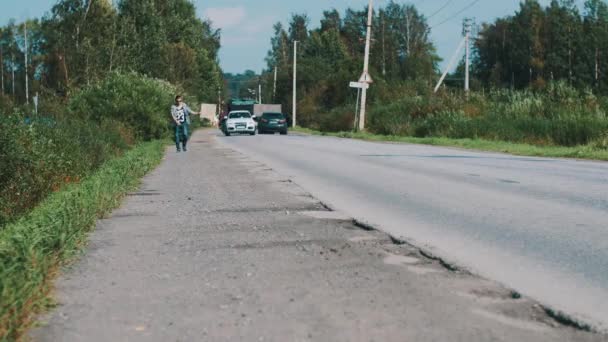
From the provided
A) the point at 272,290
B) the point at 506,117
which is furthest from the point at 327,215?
the point at 506,117

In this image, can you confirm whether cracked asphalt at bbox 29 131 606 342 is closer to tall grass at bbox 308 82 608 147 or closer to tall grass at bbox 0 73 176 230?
tall grass at bbox 0 73 176 230

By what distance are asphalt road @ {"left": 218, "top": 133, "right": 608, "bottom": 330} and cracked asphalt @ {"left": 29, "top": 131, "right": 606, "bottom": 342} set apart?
38 cm

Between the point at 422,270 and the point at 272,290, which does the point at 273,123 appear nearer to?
the point at 422,270

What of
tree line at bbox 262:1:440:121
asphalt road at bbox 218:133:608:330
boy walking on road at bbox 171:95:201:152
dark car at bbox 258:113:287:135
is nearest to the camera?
asphalt road at bbox 218:133:608:330

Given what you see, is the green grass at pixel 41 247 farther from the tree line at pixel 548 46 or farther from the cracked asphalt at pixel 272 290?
the tree line at pixel 548 46

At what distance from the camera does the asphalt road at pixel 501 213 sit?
20.2 feet

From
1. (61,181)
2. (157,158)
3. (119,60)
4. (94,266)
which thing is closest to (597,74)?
(119,60)

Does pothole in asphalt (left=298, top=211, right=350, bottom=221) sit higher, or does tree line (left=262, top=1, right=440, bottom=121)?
tree line (left=262, top=1, right=440, bottom=121)

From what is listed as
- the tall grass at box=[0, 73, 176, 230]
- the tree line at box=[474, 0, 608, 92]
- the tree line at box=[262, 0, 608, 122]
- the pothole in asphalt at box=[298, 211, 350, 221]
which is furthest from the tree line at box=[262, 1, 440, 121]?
the pothole in asphalt at box=[298, 211, 350, 221]

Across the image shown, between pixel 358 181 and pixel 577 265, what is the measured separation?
8.11 meters

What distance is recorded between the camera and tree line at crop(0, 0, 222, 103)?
1802 inches

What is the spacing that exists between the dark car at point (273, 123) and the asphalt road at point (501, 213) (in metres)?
35.5

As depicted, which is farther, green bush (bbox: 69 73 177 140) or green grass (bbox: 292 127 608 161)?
green bush (bbox: 69 73 177 140)

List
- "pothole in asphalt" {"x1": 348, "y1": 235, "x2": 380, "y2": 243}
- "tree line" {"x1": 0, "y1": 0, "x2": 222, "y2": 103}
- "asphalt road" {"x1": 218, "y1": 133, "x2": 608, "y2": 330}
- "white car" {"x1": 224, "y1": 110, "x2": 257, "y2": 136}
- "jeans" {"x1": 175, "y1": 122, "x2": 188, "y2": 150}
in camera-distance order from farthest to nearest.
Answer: "white car" {"x1": 224, "y1": 110, "x2": 257, "y2": 136}
"tree line" {"x1": 0, "y1": 0, "x2": 222, "y2": 103}
"jeans" {"x1": 175, "y1": 122, "x2": 188, "y2": 150}
"pothole in asphalt" {"x1": 348, "y1": 235, "x2": 380, "y2": 243}
"asphalt road" {"x1": 218, "y1": 133, "x2": 608, "y2": 330}
